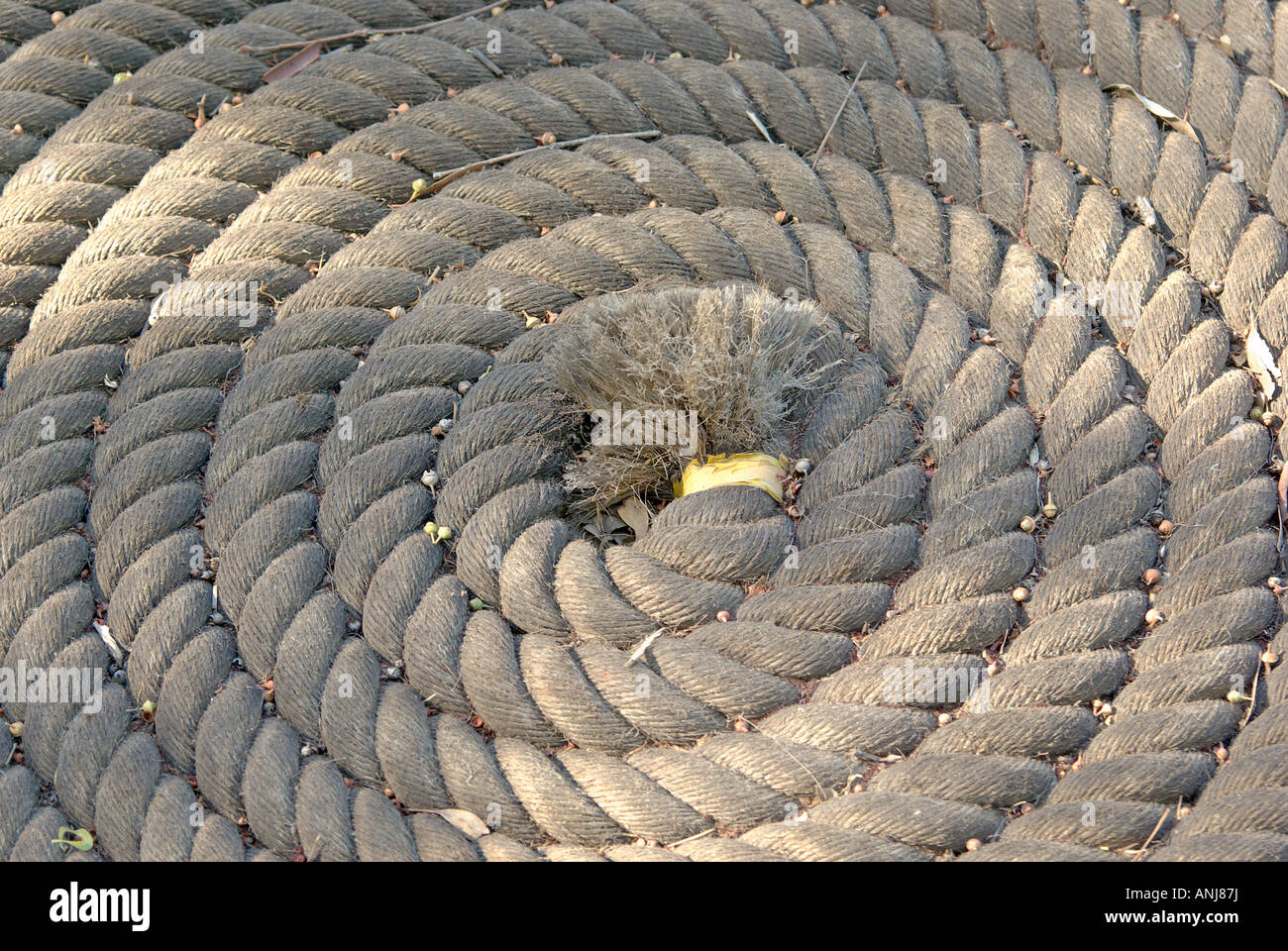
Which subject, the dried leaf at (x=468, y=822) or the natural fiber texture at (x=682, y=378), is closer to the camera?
the dried leaf at (x=468, y=822)

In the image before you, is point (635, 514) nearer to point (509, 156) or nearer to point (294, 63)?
point (509, 156)

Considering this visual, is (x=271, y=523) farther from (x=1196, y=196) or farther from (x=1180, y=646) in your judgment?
(x=1196, y=196)

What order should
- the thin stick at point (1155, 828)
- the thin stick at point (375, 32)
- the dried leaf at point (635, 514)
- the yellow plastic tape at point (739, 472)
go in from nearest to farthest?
the thin stick at point (1155, 828) < the yellow plastic tape at point (739, 472) < the dried leaf at point (635, 514) < the thin stick at point (375, 32)

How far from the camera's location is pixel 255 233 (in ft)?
11.8

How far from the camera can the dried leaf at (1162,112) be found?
3699mm

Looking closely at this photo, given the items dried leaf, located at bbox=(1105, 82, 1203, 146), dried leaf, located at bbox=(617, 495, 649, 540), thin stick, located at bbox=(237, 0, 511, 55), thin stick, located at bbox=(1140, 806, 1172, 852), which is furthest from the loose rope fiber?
thin stick, located at bbox=(237, 0, 511, 55)

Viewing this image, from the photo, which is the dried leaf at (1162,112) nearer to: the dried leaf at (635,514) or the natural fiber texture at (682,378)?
the natural fiber texture at (682,378)

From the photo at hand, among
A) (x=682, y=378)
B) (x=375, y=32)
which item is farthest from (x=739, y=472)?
(x=375, y=32)

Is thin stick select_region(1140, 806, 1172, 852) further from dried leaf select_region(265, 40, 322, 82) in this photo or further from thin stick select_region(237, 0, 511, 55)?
dried leaf select_region(265, 40, 322, 82)

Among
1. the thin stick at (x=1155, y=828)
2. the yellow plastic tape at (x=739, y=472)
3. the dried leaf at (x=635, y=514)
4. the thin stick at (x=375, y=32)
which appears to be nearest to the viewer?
the thin stick at (x=1155, y=828)

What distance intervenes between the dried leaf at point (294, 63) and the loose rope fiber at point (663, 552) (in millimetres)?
675

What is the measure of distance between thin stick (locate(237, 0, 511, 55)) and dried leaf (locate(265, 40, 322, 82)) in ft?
0.06

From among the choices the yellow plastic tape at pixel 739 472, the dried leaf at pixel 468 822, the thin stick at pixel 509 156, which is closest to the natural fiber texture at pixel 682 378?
the yellow plastic tape at pixel 739 472

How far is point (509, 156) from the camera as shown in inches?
149
